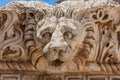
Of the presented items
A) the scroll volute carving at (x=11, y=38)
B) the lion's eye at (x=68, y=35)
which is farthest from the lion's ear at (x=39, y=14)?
the lion's eye at (x=68, y=35)

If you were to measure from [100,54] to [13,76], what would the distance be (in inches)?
23.9

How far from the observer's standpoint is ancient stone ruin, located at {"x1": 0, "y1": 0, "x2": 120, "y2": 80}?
11.0ft

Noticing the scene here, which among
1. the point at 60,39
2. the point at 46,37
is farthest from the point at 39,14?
the point at 60,39

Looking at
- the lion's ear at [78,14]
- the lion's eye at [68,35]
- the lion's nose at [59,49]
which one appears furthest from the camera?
the lion's ear at [78,14]

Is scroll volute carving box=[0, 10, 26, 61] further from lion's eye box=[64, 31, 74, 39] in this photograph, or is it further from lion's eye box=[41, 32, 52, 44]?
lion's eye box=[64, 31, 74, 39]

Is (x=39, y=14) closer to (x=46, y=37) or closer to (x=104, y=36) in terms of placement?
(x=46, y=37)

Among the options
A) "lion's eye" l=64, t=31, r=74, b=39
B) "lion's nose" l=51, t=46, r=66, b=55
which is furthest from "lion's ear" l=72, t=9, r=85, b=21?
"lion's nose" l=51, t=46, r=66, b=55

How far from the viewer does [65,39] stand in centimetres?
329

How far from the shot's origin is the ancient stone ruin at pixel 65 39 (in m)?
3.35

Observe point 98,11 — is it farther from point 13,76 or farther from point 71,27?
point 13,76

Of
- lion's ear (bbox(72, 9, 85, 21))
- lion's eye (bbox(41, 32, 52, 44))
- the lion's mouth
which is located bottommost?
the lion's mouth

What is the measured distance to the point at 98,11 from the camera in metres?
3.46

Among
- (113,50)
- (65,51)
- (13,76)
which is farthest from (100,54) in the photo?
(13,76)

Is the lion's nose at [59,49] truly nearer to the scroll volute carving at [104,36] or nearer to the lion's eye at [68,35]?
the lion's eye at [68,35]
